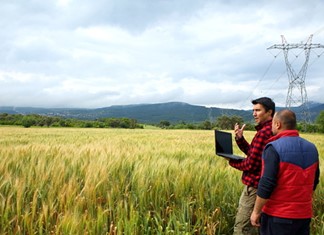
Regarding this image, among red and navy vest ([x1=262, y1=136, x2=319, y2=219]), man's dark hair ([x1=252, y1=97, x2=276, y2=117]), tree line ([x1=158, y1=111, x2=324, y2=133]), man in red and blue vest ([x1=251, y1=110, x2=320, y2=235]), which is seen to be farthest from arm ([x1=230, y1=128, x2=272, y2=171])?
tree line ([x1=158, y1=111, x2=324, y2=133])

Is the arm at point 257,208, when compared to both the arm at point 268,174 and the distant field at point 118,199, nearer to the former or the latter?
the arm at point 268,174

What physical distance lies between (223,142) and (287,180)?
1.08 m

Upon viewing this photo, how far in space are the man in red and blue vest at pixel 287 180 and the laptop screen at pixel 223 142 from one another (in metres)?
0.87

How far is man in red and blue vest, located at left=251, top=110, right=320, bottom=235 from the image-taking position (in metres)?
2.60

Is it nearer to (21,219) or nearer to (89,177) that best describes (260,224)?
(89,177)

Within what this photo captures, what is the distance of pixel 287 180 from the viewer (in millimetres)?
2627

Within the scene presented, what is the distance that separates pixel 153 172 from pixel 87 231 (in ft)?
4.70

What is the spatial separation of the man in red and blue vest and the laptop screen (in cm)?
87

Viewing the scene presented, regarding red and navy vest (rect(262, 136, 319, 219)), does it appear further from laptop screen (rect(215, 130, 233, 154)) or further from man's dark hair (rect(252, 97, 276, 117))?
laptop screen (rect(215, 130, 233, 154))

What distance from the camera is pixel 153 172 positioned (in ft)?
13.4

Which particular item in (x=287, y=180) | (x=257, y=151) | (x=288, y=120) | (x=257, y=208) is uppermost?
(x=288, y=120)

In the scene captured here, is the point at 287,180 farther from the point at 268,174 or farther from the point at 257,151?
the point at 257,151

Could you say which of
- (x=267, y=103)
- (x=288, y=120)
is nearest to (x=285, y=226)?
(x=288, y=120)

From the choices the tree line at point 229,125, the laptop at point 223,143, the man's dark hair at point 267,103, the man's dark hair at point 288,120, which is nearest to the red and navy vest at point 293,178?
the man's dark hair at point 288,120
